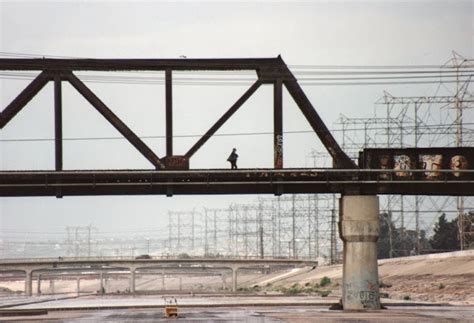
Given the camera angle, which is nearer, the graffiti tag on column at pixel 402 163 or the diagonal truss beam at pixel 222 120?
the diagonal truss beam at pixel 222 120

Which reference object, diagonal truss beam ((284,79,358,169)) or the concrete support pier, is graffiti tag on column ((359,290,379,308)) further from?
diagonal truss beam ((284,79,358,169))

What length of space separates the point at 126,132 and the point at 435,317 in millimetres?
18795

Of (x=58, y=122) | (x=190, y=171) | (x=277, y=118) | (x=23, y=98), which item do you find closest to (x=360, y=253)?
(x=277, y=118)

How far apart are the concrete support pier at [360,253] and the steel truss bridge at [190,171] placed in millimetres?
922

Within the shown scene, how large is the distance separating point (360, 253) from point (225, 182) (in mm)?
8557

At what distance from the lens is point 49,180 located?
6175 cm

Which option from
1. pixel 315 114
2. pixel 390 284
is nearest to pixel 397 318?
pixel 315 114

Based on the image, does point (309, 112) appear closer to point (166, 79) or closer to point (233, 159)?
point (233, 159)

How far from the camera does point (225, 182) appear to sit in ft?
205

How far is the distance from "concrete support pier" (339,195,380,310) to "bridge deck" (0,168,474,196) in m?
0.91

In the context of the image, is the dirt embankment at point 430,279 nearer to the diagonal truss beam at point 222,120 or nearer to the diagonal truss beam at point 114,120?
the diagonal truss beam at point 222,120

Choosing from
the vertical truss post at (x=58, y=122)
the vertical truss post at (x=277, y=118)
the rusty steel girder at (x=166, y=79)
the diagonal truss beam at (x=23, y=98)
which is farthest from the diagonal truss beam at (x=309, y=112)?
the diagonal truss beam at (x=23, y=98)

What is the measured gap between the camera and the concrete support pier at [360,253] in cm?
6259

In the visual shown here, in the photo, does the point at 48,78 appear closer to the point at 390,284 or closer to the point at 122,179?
the point at 122,179
